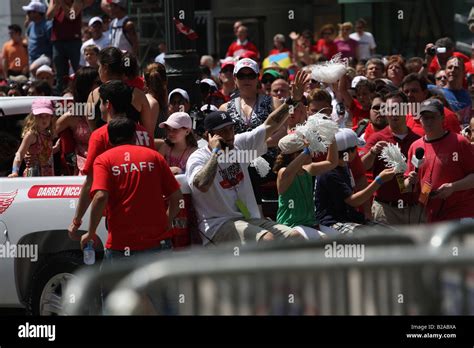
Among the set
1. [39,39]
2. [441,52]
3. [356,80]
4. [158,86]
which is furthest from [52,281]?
[39,39]

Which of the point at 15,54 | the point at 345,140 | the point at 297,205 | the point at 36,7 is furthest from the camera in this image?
the point at 15,54

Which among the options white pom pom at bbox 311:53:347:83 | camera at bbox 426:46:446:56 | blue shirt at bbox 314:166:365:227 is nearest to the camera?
blue shirt at bbox 314:166:365:227

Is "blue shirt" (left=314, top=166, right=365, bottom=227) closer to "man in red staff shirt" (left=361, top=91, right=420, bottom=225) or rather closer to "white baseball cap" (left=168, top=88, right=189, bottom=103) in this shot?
"man in red staff shirt" (left=361, top=91, right=420, bottom=225)

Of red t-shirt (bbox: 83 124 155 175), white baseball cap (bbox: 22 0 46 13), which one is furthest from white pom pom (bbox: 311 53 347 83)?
white baseball cap (bbox: 22 0 46 13)

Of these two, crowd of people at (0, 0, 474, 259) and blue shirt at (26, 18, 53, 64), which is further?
blue shirt at (26, 18, 53, 64)

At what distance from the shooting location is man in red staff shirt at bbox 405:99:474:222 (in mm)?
9328

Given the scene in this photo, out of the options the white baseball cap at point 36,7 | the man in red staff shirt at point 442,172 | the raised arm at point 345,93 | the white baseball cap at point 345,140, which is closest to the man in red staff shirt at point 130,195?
the white baseball cap at point 345,140

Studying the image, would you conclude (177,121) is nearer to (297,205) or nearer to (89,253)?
(297,205)

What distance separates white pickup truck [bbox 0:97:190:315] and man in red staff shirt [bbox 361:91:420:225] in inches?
85.0

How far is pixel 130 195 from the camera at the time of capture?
765cm

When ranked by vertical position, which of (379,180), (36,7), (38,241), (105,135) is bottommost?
(38,241)

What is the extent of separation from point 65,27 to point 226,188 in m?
8.67

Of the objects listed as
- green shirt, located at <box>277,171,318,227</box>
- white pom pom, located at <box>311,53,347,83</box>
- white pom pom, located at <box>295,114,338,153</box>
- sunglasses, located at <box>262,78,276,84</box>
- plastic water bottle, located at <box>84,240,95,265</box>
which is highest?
white pom pom, located at <box>311,53,347,83</box>

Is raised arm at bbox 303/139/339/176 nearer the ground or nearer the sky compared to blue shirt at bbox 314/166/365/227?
nearer the sky
